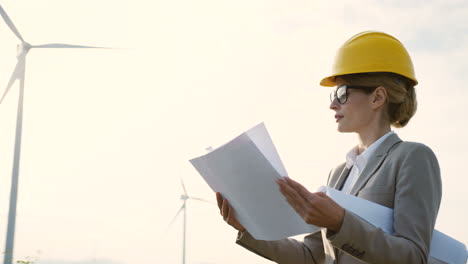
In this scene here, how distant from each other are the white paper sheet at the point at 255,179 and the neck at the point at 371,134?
3.75 feet

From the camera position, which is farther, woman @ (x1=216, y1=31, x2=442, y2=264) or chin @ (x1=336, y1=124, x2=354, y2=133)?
chin @ (x1=336, y1=124, x2=354, y2=133)

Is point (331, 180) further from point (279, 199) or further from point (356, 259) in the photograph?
point (279, 199)

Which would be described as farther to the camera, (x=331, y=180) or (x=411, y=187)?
(x=331, y=180)

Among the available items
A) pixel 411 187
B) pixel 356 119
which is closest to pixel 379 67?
pixel 356 119

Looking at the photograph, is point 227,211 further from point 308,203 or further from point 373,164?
point 373,164

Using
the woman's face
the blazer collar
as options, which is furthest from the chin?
the blazer collar

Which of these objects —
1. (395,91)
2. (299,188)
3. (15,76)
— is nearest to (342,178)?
(395,91)

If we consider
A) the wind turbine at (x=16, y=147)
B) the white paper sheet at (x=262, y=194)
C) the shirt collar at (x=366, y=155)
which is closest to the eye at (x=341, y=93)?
the shirt collar at (x=366, y=155)

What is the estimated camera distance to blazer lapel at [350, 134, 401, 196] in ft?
14.7

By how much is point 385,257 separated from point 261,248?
122 cm

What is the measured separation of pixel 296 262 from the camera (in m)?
5.04

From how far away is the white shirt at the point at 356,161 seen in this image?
4.68m

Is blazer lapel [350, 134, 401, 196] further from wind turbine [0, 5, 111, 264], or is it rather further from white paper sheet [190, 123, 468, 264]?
wind turbine [0, 5, 111, 264]

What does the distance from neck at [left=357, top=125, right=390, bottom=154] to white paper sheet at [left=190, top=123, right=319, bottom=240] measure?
1142 millimetres
